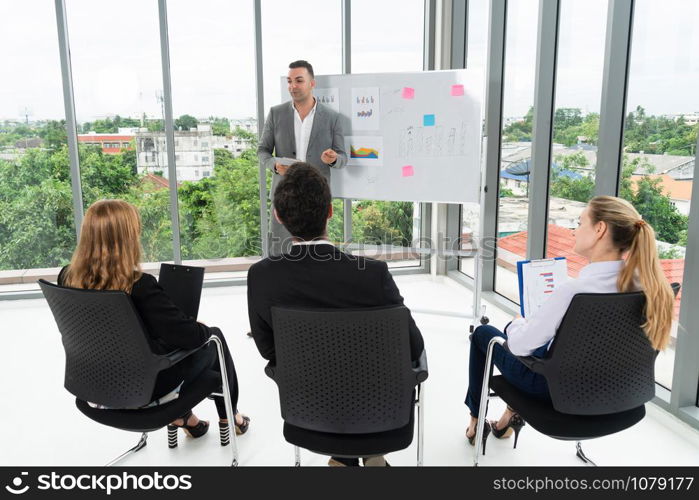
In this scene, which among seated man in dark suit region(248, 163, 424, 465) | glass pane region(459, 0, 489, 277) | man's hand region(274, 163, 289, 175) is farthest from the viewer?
glass pane region(459, 0, 489, 277)

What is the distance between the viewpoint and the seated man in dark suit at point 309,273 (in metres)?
1.77

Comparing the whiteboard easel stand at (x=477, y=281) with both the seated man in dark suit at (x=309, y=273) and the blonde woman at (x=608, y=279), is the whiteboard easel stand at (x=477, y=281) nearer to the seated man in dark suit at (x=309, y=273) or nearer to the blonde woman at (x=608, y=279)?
the blonde woman at (x=608, y=279)

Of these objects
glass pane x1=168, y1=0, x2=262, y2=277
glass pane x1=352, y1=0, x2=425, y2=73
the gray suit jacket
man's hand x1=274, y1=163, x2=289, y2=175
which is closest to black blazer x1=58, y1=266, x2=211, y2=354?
man's hand x1=274, y1=163, x2=289, y2=175

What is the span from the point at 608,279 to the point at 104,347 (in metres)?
1.77

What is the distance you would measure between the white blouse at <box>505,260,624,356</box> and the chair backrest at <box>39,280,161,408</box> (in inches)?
52.3

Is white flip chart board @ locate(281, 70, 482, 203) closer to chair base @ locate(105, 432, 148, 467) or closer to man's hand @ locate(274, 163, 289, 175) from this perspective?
man's hand @ locate(274, 163, 289, 175)

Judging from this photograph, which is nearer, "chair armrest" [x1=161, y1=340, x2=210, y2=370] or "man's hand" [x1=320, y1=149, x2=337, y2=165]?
"chair armrest" [x1=161, y1=340, x2=210, y2=370]

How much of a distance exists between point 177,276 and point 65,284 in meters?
0.54

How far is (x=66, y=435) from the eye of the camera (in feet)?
9.03

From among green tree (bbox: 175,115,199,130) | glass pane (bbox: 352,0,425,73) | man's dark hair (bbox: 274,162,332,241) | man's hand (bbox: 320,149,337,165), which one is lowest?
man's dark hair (bbox: 274,162,332,241)

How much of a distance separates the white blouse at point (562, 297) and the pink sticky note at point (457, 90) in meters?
2.34

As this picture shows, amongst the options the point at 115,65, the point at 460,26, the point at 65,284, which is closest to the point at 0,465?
the point at 65,284

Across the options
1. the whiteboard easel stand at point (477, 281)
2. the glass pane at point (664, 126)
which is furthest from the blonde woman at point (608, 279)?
the whiteboard easel stand at point (477, 281)

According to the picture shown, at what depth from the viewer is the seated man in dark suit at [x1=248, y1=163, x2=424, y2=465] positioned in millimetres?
1771
